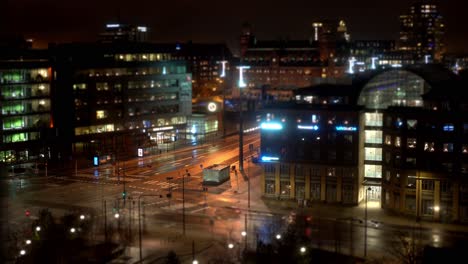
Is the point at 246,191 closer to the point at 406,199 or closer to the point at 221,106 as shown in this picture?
the point at 406,199

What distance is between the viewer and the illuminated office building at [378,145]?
2488 inches

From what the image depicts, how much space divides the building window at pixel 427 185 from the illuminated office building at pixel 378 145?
10cm

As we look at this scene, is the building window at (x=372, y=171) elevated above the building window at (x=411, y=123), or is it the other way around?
the building window at (x=411, y=123)

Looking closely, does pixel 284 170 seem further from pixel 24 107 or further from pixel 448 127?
pixel 24 107

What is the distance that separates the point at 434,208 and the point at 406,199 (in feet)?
9.36

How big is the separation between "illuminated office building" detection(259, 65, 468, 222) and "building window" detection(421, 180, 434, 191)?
3.8 inches

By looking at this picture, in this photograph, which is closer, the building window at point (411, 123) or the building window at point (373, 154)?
the building window at point (411, 123)

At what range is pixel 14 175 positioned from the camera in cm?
8706

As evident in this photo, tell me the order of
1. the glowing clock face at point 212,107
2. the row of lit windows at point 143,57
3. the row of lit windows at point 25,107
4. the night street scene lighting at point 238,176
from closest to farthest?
Result: 1. the night street scene lighting at point 238,176
2. the row of lit windows at point 25,107
3. the row of lit windows at point 143,57
4. the glowing clock face at point 212,107

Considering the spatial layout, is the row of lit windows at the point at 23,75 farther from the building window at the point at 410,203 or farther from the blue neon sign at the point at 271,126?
the building window at the point at 410,203

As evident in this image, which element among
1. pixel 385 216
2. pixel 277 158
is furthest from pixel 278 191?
pixel 385 216

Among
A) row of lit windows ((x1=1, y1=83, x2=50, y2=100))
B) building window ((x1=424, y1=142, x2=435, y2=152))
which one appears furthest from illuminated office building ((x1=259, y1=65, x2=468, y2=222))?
row of lit windows ((x1=1, y1=83, x2=50, y2=100))

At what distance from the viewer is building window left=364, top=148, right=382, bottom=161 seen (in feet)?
237

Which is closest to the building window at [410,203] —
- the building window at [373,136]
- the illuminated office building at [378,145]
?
the illuminated office building at [378,145]
